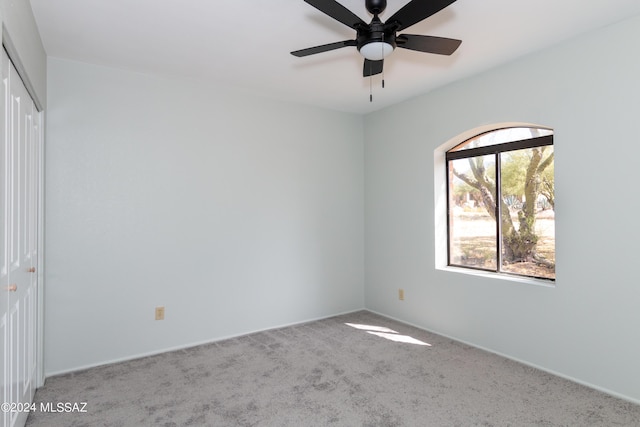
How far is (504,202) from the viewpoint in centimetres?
345

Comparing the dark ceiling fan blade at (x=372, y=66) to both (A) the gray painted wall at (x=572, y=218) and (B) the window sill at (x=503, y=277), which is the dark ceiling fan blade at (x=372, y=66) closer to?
(A) the gray painted wall at (x=572, y=218)

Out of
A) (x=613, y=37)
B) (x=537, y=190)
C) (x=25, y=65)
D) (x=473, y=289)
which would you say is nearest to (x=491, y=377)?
(x=473, y=289)

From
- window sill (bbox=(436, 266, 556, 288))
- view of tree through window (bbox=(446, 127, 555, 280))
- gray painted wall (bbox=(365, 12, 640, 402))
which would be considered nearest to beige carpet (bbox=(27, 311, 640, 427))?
gray painted wall (bbox=(365, 12, 640, 402))

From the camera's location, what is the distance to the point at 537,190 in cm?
317

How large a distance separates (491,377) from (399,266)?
1.65 m

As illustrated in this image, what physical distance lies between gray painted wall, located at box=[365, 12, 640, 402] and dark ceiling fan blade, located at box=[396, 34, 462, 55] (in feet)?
4.10

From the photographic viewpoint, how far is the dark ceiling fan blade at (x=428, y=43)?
80.4 inches

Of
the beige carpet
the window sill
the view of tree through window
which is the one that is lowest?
the beige carpet

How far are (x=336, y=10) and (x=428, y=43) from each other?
0.62 metres

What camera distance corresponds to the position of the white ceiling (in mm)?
2272

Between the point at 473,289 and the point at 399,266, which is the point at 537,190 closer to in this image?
the point at 473,289

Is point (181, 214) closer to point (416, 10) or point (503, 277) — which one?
point (416, 10)

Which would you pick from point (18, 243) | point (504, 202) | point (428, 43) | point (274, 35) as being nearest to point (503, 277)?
point (504, 202)

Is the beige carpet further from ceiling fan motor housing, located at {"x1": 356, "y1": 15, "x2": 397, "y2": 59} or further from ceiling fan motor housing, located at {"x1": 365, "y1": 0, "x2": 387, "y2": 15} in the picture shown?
ceiling fan motor housing, located at {"x1": 365, "y1": 0, "x2": 387, "y2": 15}
